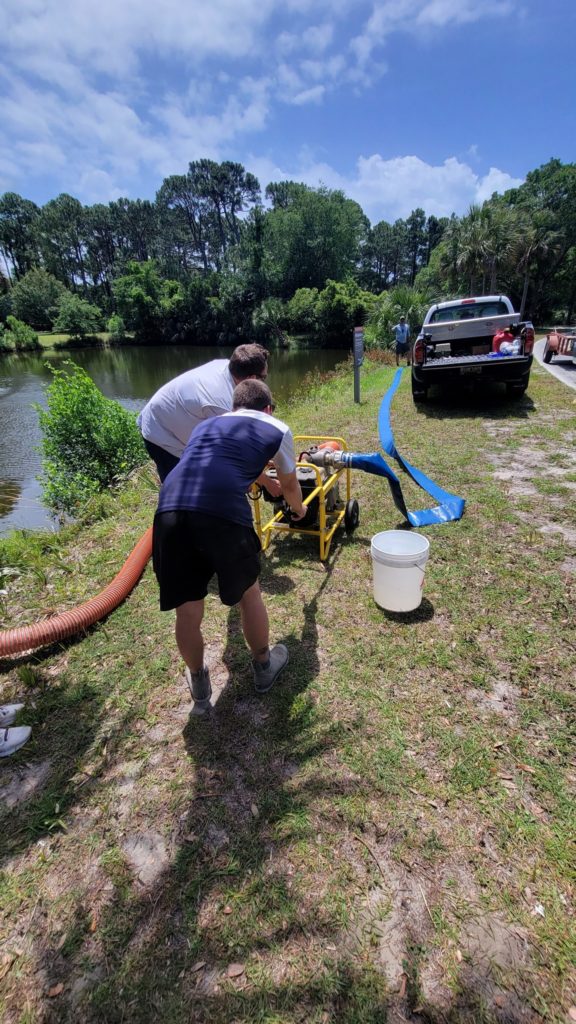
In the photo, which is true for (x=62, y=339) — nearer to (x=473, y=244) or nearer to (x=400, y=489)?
(x=473, y=244)

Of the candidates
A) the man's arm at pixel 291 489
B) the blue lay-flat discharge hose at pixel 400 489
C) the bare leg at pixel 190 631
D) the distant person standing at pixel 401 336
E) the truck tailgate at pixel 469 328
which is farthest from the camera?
the distant person standing at pixel 401 336

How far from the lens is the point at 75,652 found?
2.89m

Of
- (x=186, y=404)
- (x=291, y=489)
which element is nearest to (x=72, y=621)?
(x=186, y=404)

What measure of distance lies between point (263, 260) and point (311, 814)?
52150 millimetres

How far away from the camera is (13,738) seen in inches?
88.4

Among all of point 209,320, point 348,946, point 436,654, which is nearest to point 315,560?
point 436,654

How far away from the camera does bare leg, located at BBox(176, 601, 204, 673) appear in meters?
2.06

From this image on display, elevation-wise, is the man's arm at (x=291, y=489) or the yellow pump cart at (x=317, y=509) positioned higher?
the man's arm at (x=291, y=489)

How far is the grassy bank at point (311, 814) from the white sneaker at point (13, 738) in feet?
0.18

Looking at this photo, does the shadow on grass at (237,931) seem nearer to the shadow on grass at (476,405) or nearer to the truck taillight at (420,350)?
the shadow on grass at (476,405)

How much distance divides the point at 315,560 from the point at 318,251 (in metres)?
51.8

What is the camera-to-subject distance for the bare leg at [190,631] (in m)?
2.06

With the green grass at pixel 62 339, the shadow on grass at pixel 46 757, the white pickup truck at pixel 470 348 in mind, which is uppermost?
the green grass at pixel 62 339

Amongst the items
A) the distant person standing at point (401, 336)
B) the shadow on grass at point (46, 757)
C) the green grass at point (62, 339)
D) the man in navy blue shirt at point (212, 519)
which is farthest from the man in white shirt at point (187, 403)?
the green grass at point (62, 339)
